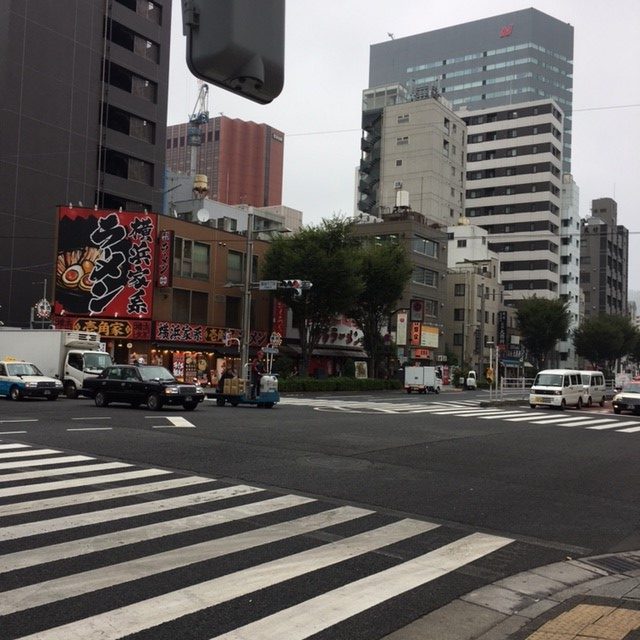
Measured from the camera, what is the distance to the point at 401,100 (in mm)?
94562

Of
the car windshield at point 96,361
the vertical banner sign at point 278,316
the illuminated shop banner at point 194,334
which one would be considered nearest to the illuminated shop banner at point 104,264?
the illuminated shop banner at point 194,334

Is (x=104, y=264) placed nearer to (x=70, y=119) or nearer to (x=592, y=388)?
(x=70, y=119)

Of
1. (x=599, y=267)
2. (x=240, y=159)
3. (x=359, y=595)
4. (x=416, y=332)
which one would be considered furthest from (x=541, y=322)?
(x=359, y=595)

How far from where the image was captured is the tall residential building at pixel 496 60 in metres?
129

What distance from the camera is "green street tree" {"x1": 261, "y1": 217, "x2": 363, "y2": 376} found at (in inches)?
1870

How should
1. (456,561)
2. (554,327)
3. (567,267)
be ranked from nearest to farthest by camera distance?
(456,561), (554,327), (567,267)

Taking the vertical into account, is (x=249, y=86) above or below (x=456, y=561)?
above

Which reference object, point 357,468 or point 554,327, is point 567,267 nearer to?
point 554,327

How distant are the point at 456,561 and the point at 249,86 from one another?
17.5 ft

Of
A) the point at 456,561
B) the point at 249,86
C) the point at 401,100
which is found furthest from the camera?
the point at 401,100

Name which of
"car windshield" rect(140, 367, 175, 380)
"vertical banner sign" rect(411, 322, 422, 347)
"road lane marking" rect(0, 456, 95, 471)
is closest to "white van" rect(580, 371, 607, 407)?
"car windshield" rect(140, 367, 175, 380)

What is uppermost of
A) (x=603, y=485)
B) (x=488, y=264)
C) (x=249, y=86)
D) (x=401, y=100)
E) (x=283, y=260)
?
(x=401, y=100)

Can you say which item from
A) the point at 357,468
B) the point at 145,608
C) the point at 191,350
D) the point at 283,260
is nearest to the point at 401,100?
the point at 283,260

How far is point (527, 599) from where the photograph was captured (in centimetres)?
566
